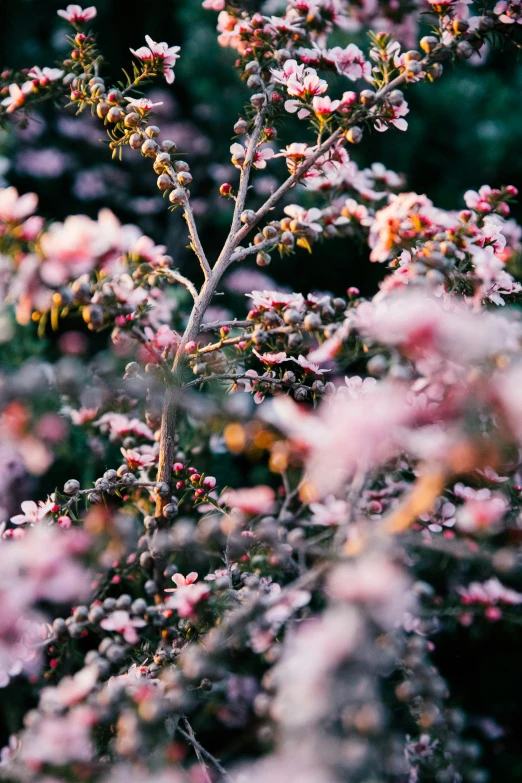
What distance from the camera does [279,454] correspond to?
33.6 inches

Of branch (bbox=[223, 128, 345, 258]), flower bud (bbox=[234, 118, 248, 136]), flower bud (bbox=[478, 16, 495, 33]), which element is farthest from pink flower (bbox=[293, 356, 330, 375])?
flower bud (bbox=[478, 16, 495, 33])

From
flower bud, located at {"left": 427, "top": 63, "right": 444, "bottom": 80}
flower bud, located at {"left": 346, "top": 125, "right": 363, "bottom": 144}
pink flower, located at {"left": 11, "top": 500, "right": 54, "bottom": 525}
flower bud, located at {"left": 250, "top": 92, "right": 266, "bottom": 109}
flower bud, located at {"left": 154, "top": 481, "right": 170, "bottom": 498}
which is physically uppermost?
flower bud, located at {"left": 427, "top": 63, "right": 444, "bottom": 80}

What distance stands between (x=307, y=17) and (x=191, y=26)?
2294mm

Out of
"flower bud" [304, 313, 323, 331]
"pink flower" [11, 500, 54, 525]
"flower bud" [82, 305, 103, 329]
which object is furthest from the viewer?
"pink flower" [11, 500, 54, 525]

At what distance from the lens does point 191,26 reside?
Answer: 300 centimetres

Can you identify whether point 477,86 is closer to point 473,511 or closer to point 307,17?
point 307,17

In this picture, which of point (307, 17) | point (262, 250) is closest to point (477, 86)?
point (307, 17)

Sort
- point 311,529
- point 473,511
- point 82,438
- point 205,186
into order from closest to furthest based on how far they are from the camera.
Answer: point 473,511 < point 311,529 < point 82,438 < point 205,186

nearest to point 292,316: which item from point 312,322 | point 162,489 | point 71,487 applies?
point 312,322

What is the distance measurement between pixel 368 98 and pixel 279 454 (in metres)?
0.65

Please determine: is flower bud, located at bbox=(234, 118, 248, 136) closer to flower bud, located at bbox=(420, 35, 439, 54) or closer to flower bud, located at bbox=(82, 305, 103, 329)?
flower bud, located at bbox=(420, 35, 439, 54)

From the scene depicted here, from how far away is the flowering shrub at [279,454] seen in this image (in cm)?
67

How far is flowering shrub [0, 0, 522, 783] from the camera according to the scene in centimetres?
67

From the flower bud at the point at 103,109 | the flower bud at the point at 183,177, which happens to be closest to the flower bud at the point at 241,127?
the flower bud at the point at 183,177
